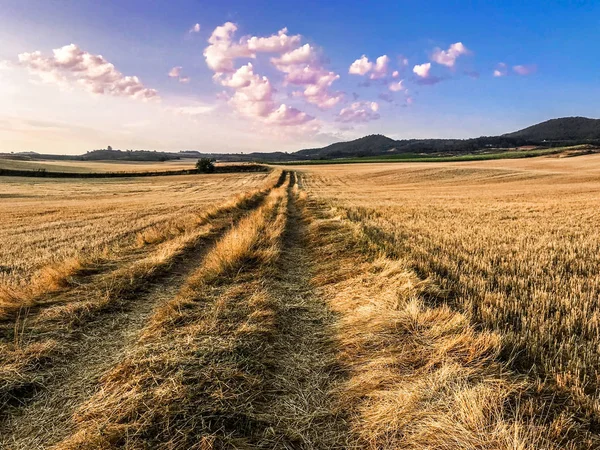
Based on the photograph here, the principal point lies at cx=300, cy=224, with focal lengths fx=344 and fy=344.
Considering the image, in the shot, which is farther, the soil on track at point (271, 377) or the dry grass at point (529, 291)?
the dry grass at point (529, 291)

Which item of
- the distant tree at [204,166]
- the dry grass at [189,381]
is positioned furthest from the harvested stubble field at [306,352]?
the distant tree at [204,166]

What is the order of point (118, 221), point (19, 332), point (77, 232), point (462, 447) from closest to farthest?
point (462, 447) < point (19, 332) < point (77, 232) < point (118, 221)

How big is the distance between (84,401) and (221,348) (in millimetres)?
1498

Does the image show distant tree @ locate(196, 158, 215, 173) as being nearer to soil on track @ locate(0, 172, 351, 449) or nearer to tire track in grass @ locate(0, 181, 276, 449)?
tire track in grass @ locate(0, 181, 276, 449)

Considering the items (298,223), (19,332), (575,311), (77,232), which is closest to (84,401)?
(19,332)

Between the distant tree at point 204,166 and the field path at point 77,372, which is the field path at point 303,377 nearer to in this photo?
the field path at point 77,372

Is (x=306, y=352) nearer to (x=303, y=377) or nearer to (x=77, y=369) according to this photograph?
(x=303, y=377)

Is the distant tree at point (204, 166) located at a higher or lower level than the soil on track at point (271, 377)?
higher

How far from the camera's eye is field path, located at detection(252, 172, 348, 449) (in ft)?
10.5

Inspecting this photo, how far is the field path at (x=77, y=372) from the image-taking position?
3211 mm

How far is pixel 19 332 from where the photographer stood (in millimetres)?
5023

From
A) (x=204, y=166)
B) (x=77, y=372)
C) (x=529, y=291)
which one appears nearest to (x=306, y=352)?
(x=77, y=372)

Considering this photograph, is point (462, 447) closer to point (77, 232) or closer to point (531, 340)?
point (531, 340)

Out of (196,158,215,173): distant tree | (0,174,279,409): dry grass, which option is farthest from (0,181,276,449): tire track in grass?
(196,158,215,173): distant tree
